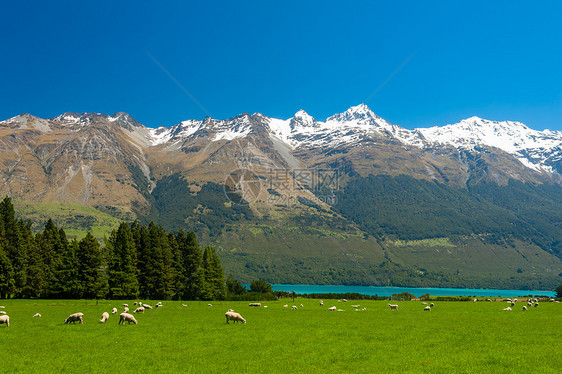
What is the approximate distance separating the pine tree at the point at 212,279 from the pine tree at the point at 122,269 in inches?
688

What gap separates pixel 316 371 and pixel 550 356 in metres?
13.7

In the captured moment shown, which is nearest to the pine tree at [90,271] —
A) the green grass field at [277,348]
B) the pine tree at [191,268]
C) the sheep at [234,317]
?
the pine tree at [191,268]

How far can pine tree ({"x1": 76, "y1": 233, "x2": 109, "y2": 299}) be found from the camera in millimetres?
76250

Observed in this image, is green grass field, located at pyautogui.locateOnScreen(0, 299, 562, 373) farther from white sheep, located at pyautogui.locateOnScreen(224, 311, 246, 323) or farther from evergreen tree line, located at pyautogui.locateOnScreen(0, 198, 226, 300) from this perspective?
evergreen tree line, located at pyautogui.locateOnScreen(0, 198, 226, 300)

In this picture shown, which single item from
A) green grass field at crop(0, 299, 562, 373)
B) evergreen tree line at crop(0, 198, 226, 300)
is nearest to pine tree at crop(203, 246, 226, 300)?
evergreen tree line at crop(0, 198, 226, 300)

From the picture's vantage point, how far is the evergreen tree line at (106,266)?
76.7 metres

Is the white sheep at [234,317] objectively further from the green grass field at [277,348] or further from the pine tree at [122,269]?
the pine tree at [122,269]

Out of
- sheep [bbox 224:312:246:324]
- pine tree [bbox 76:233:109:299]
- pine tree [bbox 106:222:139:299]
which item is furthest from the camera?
pine tree [bbox 106:222:139:299]

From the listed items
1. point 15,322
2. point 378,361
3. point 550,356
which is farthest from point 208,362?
point 15,322

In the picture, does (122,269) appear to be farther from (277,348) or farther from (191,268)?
(277,348)

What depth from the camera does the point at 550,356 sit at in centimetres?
2345

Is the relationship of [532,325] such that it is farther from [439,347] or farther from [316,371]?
[316,371]

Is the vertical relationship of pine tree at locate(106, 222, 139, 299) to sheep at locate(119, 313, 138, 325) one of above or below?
above

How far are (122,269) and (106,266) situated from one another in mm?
4110
